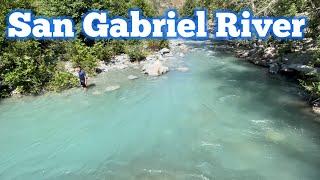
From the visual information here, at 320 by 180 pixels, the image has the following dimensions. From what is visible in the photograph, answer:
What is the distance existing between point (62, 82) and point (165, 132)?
32.9 feet

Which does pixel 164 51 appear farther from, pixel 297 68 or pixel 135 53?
pixel 297 68

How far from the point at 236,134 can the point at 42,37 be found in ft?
57.4

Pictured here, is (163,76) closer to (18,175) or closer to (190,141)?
(190,141)

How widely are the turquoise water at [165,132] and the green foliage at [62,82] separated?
2.65ft

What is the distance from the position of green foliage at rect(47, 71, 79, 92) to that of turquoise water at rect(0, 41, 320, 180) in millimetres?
807

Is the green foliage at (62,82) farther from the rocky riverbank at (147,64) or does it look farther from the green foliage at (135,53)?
the green foliage at (135,53)

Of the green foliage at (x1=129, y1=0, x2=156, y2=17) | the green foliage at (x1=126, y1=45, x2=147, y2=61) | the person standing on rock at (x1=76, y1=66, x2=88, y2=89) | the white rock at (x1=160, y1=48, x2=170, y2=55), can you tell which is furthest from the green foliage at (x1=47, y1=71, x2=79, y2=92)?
the green foliage at (x1=129, y1=0, x2=156, y2=17)

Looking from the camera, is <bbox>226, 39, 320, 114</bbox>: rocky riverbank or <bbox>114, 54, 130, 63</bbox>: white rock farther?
<bbox>114, 54, 130, 63</bbox>: white rock

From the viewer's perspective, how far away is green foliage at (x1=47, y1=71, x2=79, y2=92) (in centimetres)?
2497

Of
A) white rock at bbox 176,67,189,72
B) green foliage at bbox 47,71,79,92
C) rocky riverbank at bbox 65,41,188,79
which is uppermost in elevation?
rocky riverbank at bbox 65,41,188,79

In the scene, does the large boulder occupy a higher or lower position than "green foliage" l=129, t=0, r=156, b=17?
lower

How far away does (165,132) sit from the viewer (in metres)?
18.2

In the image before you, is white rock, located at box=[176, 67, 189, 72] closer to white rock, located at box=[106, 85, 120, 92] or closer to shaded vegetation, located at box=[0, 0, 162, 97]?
shaded vegetation, located at box=[0, 0, 162, 97]

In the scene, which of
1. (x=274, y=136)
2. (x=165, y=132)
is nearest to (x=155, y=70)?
(x=165, y=132)
